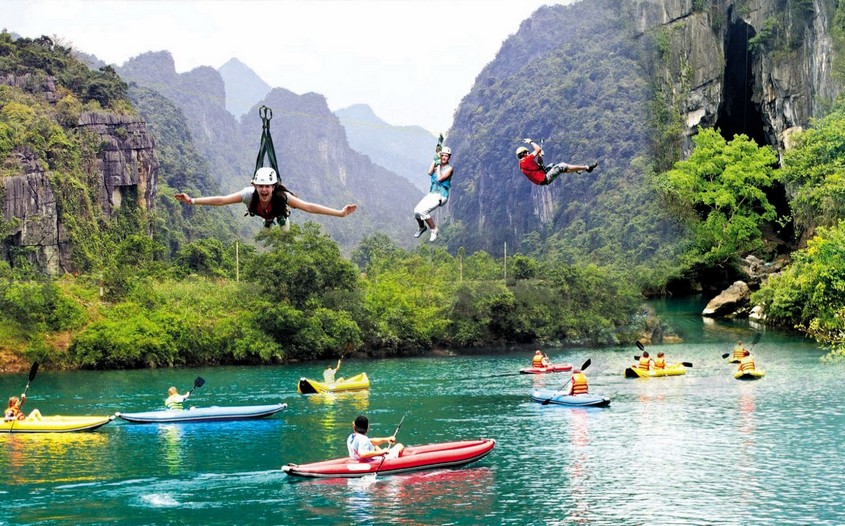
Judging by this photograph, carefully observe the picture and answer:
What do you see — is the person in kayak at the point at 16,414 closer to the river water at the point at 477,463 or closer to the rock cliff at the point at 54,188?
the river water at the point at 477,463

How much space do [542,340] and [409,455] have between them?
35.4 metres

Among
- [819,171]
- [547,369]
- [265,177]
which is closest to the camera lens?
[265,177]

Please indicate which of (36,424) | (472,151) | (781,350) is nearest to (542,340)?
(781,350)

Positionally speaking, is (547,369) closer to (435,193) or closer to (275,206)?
(435,193)

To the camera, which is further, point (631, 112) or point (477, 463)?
point (631, 112)

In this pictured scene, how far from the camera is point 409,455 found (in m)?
24.8

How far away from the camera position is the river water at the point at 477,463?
21984 millimetres

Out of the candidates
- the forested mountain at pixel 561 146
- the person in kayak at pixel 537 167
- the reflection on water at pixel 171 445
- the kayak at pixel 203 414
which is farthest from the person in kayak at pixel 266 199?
the forested mountain at pixel 561 146

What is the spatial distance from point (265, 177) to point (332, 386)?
3044 centimetres

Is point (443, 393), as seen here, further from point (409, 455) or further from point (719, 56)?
point (719, 56)

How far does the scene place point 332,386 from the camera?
40812mm

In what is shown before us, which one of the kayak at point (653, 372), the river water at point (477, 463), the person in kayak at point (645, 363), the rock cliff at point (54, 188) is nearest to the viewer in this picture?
the river water at point (477, 463)

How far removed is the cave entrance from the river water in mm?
33486

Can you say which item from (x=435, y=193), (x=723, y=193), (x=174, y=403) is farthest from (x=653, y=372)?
(x=435, y=193)
